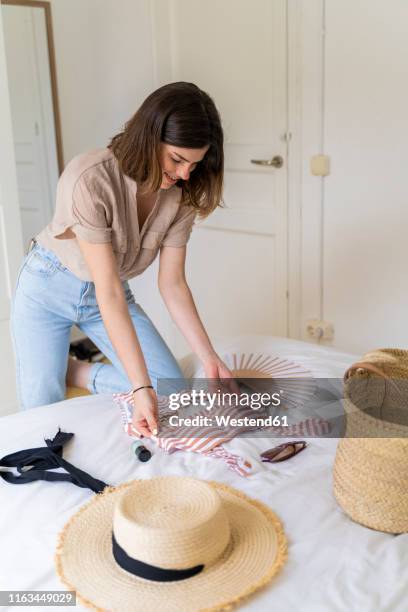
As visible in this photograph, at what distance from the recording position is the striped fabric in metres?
1.54

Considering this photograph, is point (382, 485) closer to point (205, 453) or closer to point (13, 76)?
point (205, 453)

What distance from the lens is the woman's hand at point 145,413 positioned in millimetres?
1581

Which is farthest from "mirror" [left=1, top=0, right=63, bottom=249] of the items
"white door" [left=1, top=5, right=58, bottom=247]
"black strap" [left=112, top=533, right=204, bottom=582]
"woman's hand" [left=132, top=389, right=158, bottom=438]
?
"black strap" [left=112, top=533, right=204, bottom=582]

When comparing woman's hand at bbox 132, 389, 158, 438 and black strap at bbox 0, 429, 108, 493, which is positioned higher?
woman's hand at bbox 132, 389, 158, 438

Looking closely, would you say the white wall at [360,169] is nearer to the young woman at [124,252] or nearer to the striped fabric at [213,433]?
the young woman at [124,252]

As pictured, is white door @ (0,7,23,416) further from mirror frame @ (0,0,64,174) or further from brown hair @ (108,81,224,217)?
brown hair @ (108,81,224,217)

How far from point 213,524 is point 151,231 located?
3.12ft

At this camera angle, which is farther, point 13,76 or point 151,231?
point 13,76

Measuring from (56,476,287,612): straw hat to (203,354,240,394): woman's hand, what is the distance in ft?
1.88

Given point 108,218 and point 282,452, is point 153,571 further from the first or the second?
point 108,218

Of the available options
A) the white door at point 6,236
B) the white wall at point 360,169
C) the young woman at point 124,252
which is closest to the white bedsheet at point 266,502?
the young woman at point 124,252

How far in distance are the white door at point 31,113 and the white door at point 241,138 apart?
0.57 meters

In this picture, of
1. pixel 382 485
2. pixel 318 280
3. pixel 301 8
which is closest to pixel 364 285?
pixel 318 280

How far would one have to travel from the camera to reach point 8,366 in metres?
2.78
